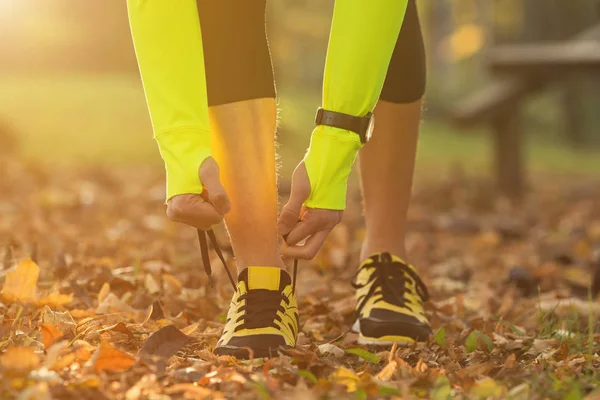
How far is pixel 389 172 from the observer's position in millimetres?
2273

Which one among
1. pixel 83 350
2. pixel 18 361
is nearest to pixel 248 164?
pixel 83 350

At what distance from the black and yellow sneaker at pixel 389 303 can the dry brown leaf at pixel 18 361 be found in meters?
0.87

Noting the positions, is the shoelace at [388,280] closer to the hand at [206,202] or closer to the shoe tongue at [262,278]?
the shoe tongue at [262,278]

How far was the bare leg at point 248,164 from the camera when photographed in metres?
1.88

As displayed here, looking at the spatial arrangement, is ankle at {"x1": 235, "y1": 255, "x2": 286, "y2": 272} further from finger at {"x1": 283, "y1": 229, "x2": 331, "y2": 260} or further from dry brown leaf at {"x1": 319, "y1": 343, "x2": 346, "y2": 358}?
dry brown leaf at {"x1": 319, "y1": 343, "x2": 346, "y2": 358}

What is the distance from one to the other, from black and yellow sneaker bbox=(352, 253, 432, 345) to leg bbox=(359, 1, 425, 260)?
0.19 ft

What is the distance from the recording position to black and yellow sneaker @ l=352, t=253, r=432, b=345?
2125 mm

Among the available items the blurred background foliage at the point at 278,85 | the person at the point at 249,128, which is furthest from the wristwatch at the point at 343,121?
the blurred background foliage at the point at 278,85

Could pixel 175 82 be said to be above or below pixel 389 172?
above

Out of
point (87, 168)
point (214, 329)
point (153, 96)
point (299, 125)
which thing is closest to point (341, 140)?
point (153, 96)

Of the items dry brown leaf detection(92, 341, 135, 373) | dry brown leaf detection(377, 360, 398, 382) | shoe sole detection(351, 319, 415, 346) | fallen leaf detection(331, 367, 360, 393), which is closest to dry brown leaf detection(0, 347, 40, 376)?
dry brown leaf detection(92, 341, 135, 373)

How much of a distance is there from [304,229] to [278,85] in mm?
8869

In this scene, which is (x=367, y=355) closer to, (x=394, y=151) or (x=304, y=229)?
(x=304, y=229)

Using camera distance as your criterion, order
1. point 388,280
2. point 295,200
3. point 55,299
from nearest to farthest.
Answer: point 295,200
point 55,299
point 388,280
